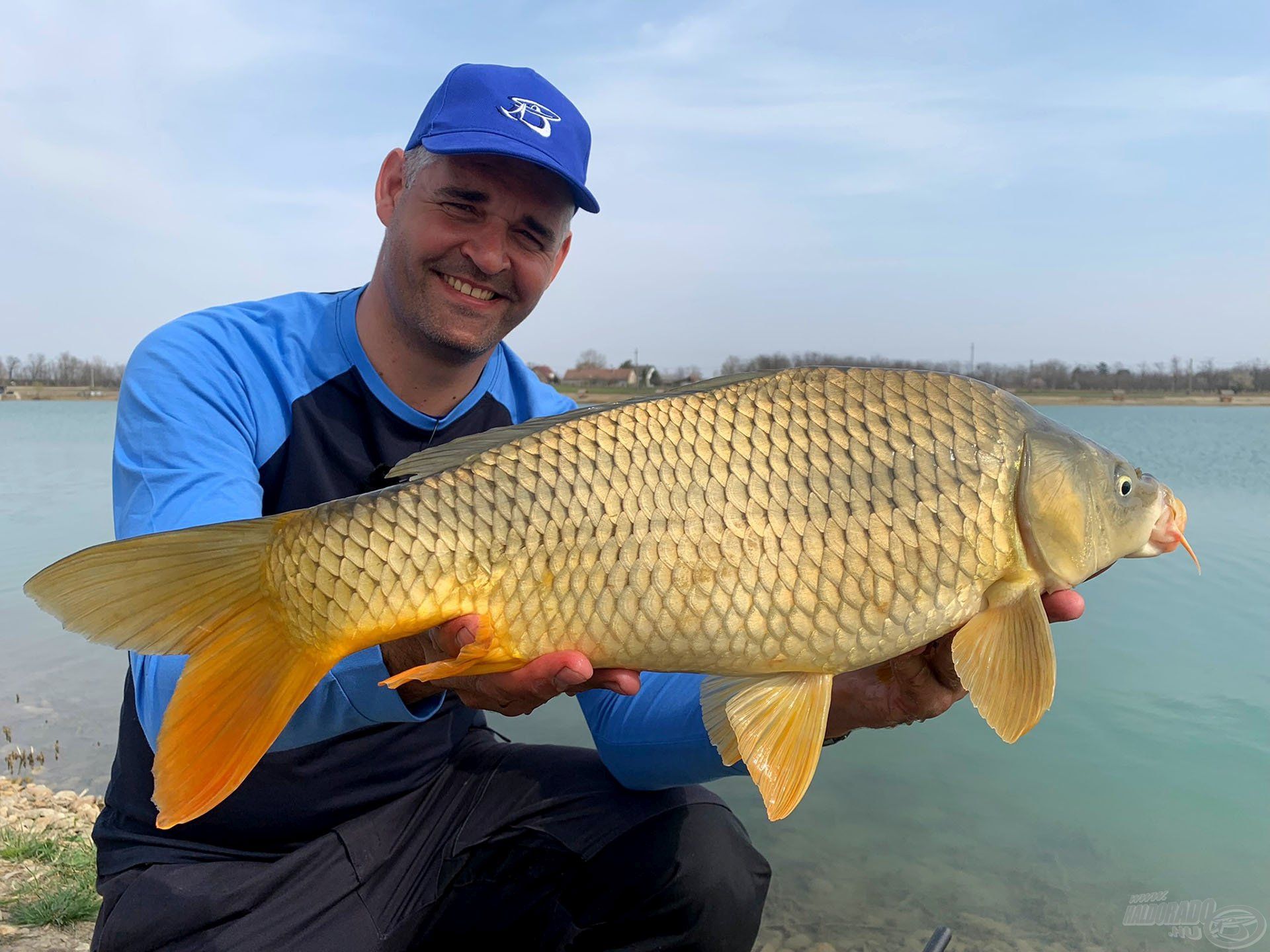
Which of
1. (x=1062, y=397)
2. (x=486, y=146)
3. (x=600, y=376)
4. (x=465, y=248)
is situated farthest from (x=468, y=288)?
(x=600, y=376)

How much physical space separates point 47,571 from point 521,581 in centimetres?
56

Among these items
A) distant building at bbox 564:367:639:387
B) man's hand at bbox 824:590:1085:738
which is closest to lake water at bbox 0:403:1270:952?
man's hand at bbox 824:590:1085:738

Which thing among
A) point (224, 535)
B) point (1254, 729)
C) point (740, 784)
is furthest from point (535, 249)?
point (1254, 729)

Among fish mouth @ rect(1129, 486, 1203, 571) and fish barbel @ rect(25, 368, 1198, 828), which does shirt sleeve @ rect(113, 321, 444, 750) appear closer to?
fish barbel @ rect(25, 368, 1198, 828)

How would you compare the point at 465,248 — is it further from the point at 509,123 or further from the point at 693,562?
the point at 693,562

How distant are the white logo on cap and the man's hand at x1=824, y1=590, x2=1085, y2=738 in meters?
1.27

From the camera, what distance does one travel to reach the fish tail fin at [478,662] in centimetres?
112

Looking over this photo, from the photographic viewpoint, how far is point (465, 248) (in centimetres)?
188

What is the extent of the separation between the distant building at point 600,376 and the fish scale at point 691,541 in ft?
113

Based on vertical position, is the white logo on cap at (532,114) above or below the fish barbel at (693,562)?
above

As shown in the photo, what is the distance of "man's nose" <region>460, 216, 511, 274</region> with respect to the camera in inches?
74.0

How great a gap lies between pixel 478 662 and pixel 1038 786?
338 centimetres

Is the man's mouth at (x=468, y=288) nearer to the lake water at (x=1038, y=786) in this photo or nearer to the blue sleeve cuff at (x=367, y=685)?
the blue sleeve cuff at (x=367, y=685)

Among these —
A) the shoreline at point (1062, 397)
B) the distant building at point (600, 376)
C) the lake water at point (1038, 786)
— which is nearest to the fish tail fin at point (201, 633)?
the lake water at point (1038, 786)
